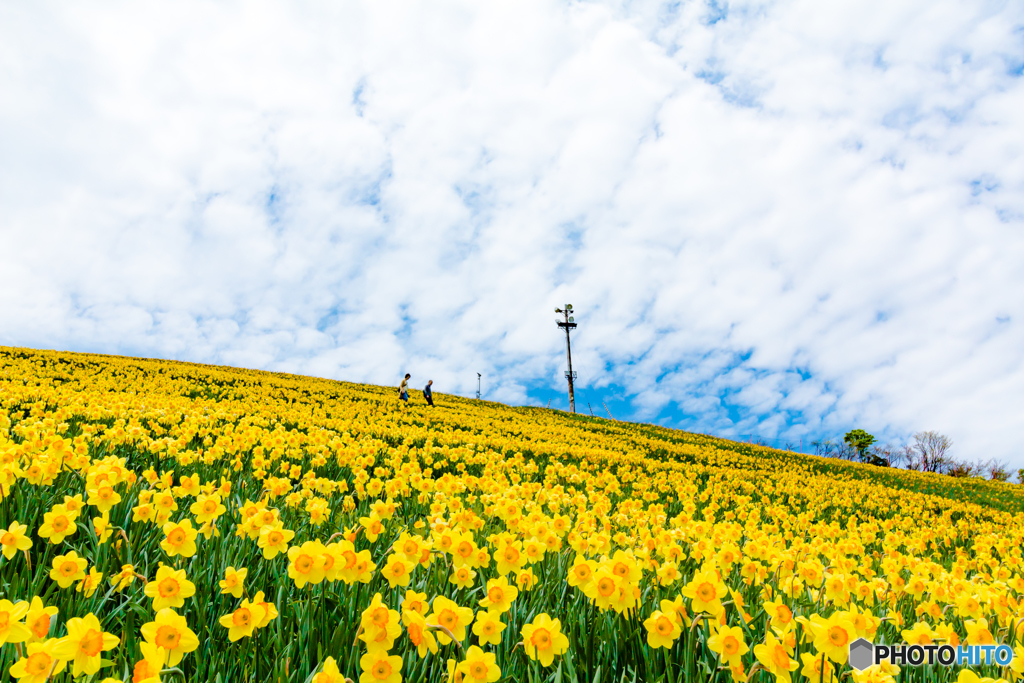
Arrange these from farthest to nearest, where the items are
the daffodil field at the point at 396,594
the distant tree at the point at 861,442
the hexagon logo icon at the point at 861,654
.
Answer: the distant tree at the point at 861,442 < the hexagon logo icon at the point at 861,654 < the daffodil field at the point at 396,594

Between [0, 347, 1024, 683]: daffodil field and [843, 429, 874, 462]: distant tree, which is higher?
[843, 429, 874, 462]: distant tree

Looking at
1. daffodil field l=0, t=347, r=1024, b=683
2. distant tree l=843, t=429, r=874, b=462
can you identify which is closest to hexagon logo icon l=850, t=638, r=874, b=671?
daffodil field l=0, t=347, r=1024, b=683

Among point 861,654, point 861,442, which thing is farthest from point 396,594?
point 861,442

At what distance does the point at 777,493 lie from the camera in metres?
11.4

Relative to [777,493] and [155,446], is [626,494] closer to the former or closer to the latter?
[777,493]

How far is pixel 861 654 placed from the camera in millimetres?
1899

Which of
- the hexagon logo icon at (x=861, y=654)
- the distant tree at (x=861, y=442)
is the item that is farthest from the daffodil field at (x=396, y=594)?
the distant tree at (x=861, y=442)

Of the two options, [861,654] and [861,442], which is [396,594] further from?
[861,442]

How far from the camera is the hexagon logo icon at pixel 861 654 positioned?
185cm

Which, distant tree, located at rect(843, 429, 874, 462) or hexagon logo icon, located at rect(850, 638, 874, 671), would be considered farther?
distant tree, located at rect(843, 429, 874, 462)

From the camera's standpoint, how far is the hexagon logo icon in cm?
185

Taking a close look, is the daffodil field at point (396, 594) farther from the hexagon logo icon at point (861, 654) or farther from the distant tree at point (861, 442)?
the distant tree at point (861, 442)

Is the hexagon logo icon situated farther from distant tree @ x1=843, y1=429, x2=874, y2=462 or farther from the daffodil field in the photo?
distant tree @ x1=843, y1=429, x2=874, y2=462

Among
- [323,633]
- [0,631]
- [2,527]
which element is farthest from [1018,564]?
[2,527]
